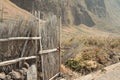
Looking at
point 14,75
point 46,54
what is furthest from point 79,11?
point 14,75

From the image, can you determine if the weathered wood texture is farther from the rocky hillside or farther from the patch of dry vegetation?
the rocky hillside

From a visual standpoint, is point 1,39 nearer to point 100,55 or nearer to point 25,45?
point 25,45

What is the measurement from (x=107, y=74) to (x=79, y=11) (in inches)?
3622

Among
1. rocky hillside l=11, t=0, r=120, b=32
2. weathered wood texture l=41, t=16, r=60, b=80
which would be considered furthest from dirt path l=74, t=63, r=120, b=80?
rocky hillside l=11, t=0, r=120, b=32

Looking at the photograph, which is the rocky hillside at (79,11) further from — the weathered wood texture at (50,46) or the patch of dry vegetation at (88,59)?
the weathered wood texture at (50,46)

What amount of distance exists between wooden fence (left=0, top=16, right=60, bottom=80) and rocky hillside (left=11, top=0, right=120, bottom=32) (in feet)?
204

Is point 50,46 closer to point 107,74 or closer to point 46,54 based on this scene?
point 46,54

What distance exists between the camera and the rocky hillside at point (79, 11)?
91000mm

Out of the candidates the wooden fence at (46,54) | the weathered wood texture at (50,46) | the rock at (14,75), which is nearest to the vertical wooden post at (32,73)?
the wooden fence at (46,54)

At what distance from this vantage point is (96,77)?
598 inches

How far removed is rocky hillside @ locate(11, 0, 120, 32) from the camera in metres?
91.0

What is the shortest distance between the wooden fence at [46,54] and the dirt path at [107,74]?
1.76 meters

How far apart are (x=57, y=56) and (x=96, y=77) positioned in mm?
2422

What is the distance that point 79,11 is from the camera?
353ft
